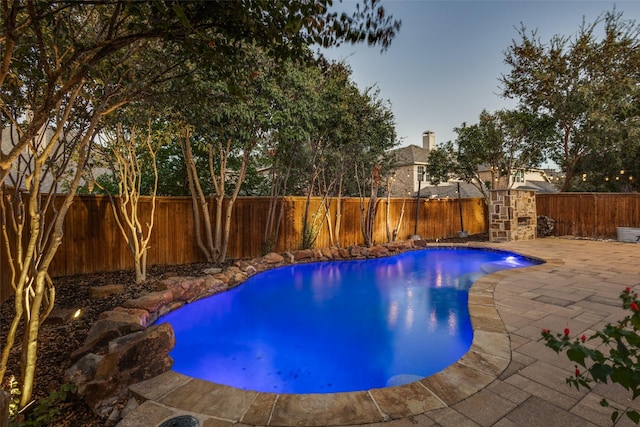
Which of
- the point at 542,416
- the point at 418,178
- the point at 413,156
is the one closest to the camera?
the point at 542,416

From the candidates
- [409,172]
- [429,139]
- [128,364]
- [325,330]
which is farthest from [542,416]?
[429,139]

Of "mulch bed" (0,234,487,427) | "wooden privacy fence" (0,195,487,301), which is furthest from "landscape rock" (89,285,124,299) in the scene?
"wooden privacy fence" (0,195,487,301)

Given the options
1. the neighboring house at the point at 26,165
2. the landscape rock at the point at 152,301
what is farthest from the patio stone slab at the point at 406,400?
the landscape rock at the point at 152,301

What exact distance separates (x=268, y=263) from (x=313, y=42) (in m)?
5.88

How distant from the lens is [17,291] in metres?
1.95

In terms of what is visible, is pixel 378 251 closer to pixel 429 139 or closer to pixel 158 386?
pixel 158 386

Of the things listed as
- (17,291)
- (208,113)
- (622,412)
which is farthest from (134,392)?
(208,113)

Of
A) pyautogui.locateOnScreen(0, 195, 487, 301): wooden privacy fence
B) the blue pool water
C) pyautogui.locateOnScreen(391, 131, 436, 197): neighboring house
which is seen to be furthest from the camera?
pyautogui.locateOnScreen(391, 131, 436, 197): neighboring house

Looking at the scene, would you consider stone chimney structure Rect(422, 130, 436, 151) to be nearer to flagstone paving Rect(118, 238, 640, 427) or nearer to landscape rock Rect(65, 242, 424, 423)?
flagstone paving Rect(118, 238, 640, 427)

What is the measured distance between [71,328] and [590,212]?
14724mm

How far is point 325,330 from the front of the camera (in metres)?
4.46

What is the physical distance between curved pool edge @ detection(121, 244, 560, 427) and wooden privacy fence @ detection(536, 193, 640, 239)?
11.6 metres

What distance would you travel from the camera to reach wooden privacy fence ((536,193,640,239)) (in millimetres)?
10133

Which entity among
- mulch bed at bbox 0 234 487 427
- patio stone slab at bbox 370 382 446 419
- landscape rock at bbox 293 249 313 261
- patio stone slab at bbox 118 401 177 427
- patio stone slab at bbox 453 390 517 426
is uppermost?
landscape rock at bbox 293 249 313 261
